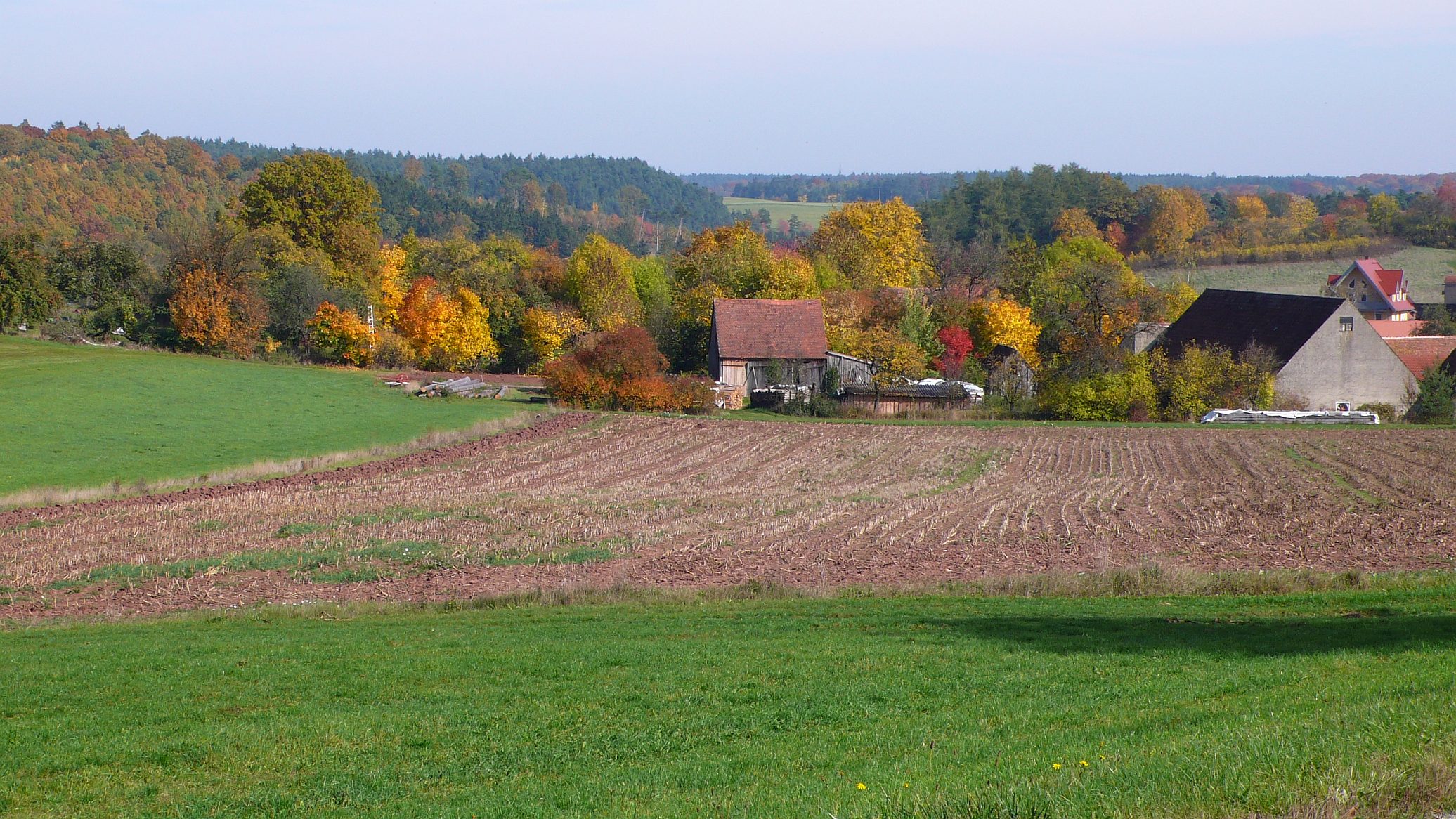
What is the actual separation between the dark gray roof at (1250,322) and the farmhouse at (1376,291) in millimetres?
38791

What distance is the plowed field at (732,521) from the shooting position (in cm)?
2027

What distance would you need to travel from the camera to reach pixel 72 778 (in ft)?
28.4

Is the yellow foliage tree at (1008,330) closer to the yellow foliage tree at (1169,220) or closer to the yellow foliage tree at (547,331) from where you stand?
the yellow foliage tree at (547,331)

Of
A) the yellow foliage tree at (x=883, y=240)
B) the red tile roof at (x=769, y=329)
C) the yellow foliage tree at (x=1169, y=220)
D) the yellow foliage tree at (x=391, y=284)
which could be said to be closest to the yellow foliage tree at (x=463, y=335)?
the yellow foliage tree at (x=391, y=284)

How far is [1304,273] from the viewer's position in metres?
110

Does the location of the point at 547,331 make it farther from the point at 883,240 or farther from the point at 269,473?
A: the point at 269,473

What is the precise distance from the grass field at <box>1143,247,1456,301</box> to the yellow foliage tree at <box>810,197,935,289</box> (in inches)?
1182

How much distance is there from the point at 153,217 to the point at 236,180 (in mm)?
34396

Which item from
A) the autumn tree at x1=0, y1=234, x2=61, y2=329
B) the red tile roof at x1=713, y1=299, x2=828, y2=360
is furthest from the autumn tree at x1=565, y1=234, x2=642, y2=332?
the autumn tree at x1=0, y1=234, x2=61, y2=329

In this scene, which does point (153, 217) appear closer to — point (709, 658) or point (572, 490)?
point (572, 490)

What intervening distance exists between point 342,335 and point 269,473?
37.2 m

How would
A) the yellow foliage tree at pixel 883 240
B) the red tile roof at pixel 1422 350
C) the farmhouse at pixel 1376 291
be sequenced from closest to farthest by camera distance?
the red tile roof at pixel 1422 350, the yellow foliage tree at pixel 883 240, the farmhouse at pixel 1376 291

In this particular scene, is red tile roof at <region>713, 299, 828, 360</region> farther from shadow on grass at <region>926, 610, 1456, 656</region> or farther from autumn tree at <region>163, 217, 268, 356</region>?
shadow on grass at <region>926, 610, 1456, 656</region>

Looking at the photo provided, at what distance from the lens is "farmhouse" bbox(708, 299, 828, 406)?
59938 millimetres
